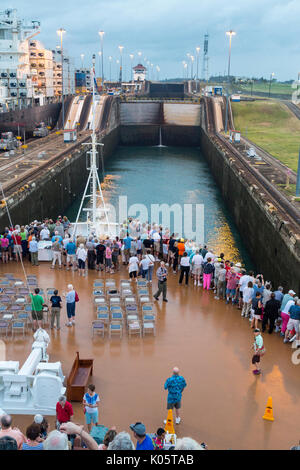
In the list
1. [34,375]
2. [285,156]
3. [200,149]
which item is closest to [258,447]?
[34,375]

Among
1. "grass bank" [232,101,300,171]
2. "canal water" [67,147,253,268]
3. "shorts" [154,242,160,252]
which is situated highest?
"grass bank" [232,101,300,171]

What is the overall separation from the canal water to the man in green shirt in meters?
15.5

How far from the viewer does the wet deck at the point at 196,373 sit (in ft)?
30.6

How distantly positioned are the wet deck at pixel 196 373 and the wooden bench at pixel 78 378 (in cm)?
22

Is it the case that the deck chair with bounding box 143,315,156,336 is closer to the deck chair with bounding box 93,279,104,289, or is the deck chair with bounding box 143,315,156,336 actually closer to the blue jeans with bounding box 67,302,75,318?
the blue jeans with bounding box 67,302,75,318

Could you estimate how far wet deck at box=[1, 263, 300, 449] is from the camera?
9.34 m

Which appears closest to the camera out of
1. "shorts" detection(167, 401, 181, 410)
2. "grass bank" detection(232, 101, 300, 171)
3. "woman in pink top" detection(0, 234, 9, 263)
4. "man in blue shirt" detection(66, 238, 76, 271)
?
"shorts" detection(167, 401, 181, 410)

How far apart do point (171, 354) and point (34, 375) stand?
141 inches

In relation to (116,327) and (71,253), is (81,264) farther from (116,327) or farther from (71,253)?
(116,327)

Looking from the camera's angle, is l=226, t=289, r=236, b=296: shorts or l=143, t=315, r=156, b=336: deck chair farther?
l=226, t=289, r=236, b=296: shorts

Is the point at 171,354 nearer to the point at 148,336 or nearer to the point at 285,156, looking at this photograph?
the point at 148,336

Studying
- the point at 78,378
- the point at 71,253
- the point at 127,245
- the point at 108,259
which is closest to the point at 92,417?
the point at 78,378

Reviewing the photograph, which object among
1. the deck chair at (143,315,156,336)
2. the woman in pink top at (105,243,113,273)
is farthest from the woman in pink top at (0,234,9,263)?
the deck chair at (143,315,156,336)

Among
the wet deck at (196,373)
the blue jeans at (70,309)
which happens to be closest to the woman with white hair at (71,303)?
→ the blue jeans at (70,309)
